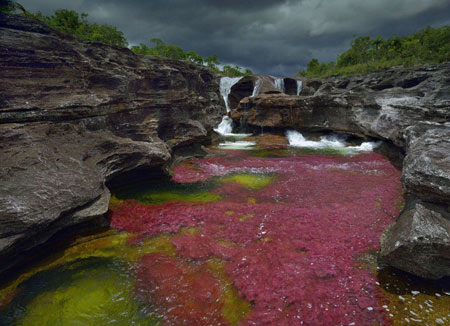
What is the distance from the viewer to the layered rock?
9.04 metres

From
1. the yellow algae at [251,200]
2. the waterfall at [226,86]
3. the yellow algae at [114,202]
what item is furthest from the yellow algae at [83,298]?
the waterfall at [226,86]

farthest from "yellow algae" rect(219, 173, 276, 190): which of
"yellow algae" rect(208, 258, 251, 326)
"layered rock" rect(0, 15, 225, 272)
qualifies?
"yellow algae" rect(208, 258, 251, 326)

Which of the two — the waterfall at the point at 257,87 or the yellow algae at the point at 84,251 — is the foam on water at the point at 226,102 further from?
the yellow algae at the point at 84,251

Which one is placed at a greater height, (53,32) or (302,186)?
(53,32)

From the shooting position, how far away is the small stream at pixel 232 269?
23.5 ft

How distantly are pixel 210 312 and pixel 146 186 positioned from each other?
12.9 meters

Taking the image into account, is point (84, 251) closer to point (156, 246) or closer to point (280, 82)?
point (156, 246)

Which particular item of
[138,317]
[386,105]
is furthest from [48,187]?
[386,105]

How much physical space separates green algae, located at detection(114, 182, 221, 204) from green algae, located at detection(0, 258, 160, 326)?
22.1 ft

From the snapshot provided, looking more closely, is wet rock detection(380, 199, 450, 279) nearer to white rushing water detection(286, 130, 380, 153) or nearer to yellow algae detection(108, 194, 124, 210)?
yellow algae detection(108, 194, 124, 210)

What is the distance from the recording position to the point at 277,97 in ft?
131

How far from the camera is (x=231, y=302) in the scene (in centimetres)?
766

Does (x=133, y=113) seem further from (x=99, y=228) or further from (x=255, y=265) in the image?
(x=255, y=265)

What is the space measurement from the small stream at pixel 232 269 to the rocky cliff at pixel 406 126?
1.21 m
